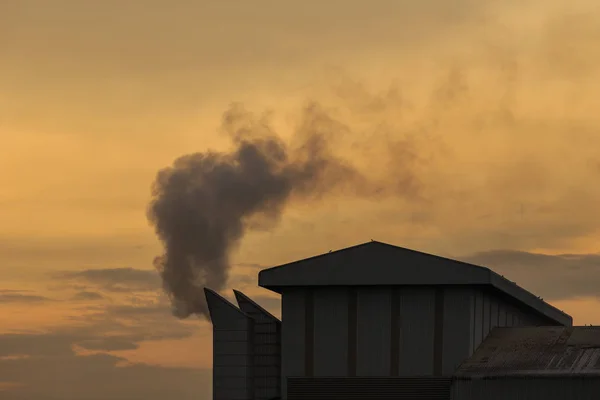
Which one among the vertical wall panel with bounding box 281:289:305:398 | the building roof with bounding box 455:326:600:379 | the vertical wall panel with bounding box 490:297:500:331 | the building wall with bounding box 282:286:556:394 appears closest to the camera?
the building roof with bounding box 455:326:600:379

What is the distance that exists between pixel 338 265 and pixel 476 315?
8229 millimetres

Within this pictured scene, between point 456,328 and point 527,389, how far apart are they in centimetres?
599

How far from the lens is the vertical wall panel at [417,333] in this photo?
218ft

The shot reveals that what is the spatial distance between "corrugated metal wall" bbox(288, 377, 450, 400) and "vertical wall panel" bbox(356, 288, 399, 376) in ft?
2.12

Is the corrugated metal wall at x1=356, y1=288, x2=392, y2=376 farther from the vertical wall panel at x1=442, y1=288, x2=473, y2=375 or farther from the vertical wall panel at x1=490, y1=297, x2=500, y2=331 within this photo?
the vertical wall panel at x1=490, y1=297, x2=500, y2=331

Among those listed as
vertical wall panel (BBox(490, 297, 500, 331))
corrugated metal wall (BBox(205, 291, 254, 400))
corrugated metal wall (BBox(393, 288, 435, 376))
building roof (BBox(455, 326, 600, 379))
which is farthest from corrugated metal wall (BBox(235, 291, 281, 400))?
vertical wall panel (BBox(490, 297, 500, 331))

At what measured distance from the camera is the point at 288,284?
6812cm

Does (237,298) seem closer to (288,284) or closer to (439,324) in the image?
(288,284)

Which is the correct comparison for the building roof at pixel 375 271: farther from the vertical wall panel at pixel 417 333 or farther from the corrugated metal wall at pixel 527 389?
the corrugated metal wall at pixel 527 389

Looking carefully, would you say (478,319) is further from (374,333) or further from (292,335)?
(292,335)

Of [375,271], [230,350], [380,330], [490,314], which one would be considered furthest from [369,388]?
[490,314]

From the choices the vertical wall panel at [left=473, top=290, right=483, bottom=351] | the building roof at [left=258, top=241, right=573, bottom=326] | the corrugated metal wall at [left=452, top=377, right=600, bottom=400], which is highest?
the building roof at [left=258, top=241, right=573, bottom=326]

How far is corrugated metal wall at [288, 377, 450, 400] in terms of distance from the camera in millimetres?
66062

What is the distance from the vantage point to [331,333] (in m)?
67.9
